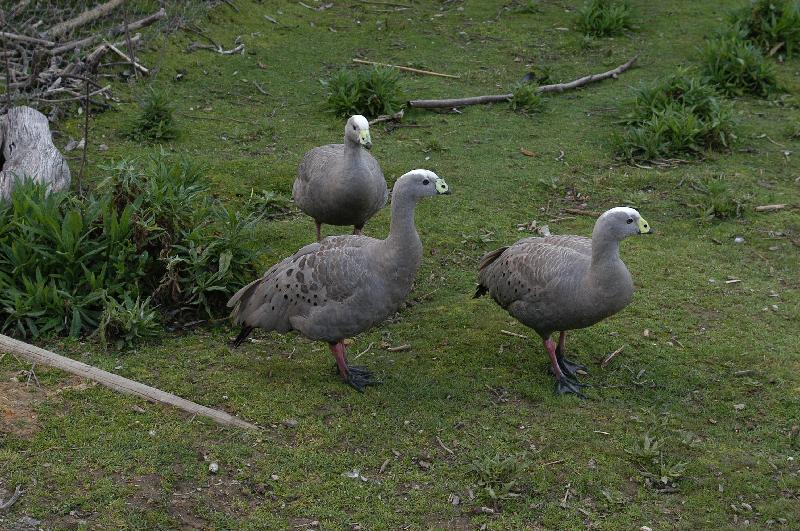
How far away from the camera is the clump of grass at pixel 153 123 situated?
8.53 metres

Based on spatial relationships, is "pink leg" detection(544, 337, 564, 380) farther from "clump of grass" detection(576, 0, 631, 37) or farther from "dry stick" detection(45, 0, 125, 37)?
"clump of grass" detection(576, 0, 631, 37)

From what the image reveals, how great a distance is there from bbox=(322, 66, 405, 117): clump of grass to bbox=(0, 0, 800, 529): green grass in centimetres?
18

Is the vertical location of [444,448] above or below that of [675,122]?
below

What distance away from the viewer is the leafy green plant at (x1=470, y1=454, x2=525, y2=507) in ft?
14.1

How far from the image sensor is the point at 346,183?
6.29 meters

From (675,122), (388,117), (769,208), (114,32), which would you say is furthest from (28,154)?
(769,208)

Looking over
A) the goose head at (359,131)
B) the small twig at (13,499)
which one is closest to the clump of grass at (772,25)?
the goose head at (359,131)

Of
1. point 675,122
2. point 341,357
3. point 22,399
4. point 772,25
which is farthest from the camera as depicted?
point 772,25

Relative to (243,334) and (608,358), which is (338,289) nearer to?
(243,334)

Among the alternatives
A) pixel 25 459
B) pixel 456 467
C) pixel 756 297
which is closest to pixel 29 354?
pixel 25 459

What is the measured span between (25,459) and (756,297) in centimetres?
472

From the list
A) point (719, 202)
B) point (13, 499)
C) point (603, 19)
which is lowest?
point (13, 499)

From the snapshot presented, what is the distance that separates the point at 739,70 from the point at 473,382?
20.8 ft

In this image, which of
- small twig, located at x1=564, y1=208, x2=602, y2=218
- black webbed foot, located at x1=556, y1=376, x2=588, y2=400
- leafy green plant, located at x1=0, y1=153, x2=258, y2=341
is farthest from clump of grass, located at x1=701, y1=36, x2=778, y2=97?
leafy green plant, located at x1=0, y1=153, x2=258, y2=341
